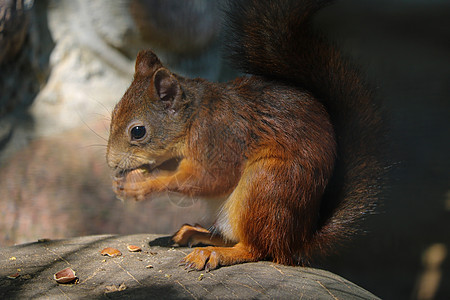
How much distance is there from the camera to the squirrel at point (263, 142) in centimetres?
117

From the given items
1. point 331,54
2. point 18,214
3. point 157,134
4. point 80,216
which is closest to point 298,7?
point 331,54

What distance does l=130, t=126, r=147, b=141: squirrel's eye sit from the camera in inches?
47.5

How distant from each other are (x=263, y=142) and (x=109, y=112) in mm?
1129

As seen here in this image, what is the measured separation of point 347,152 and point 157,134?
24.0 inches

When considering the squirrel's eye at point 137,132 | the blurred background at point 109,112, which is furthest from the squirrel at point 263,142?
the blurred background at point 109,112

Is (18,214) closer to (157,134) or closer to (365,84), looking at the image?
(157,134)

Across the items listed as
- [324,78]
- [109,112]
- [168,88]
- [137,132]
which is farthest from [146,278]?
[109,112]

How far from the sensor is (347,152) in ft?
4.32

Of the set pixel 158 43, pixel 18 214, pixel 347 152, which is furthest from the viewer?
pixel 158 43

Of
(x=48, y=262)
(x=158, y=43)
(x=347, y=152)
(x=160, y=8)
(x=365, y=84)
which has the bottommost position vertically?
(x=48, y=262)

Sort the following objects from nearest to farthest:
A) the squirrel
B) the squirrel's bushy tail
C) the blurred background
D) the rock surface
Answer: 1. the rock surface
2. the squirrel
3. the squirrel's bushy tail
4. the blurred background

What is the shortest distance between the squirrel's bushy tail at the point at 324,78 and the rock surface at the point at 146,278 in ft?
0.72

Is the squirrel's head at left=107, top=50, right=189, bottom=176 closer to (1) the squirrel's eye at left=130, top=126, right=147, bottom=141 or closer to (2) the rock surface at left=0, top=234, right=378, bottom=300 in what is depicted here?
(1) the squirrel's eye at left=130, top=126, right=147, bottom=141

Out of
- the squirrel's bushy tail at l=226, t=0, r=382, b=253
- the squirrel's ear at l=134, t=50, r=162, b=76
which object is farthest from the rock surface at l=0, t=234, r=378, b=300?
the squirrel's ear at l=134, t=50, r=162, b=76
